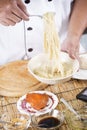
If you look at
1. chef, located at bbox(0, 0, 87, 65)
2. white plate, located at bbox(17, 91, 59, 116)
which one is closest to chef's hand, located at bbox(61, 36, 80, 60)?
chef, located at bbox(0, 0, 87, 65)

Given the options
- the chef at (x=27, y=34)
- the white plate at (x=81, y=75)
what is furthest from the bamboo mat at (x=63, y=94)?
the chef at (x=27, y=34)

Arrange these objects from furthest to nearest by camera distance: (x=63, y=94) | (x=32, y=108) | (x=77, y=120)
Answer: (x=63, y=94)
(x=32, y=108)
(x=77, y=120)

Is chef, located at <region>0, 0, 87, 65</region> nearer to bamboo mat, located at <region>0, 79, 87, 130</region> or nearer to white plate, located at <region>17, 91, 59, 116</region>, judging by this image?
bamboo mat, located at <region>0, 79, 87, 130</region>

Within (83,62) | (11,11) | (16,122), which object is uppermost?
(11,11)

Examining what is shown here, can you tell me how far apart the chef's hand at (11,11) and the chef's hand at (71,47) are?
1.11 feet

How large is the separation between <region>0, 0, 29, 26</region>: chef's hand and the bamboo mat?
0.36 meters

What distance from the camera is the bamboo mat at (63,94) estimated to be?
62.6 inches

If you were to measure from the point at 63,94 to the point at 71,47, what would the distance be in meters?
0.38

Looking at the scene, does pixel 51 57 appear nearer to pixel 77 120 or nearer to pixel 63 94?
pixel 63 94

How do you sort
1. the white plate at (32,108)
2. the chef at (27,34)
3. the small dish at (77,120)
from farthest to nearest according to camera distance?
the chef at (27,34), the white plate at (32,108), the small dish at (77,120)

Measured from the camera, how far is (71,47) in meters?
1.97

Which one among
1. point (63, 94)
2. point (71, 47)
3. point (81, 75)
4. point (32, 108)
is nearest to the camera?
point (32, 108)

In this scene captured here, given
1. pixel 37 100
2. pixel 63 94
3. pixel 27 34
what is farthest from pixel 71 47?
pixel 37 100

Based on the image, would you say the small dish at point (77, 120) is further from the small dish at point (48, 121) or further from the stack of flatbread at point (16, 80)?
the stack of flatbread at point (16, 80)
